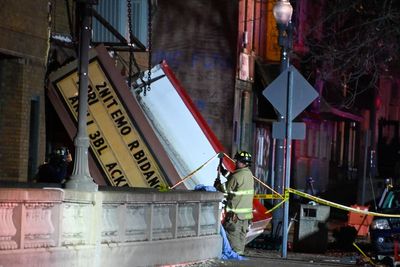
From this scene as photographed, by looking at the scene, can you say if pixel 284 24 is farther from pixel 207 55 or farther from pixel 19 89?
pixel 207 55

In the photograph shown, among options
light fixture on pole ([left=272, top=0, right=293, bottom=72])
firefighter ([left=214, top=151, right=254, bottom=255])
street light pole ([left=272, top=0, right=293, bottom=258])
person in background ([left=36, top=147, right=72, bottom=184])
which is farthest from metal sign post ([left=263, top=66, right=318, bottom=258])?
person in background ([left=36, top=147, right=72, bottom=184])

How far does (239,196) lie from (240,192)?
0.08 m

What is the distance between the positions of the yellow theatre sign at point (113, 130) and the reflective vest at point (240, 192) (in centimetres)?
260

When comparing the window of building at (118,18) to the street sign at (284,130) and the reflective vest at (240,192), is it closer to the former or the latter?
the street sign at (284,130)

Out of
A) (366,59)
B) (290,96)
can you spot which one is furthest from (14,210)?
(366,59)

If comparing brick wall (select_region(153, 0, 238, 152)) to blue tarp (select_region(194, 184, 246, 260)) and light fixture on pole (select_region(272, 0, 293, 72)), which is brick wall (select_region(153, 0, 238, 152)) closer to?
light fixture on pole (select_region(272, 0, 293, 72))

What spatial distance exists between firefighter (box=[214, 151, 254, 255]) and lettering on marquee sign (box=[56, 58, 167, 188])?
2475 millimetres

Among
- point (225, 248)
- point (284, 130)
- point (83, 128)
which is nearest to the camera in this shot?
point (83, 128)

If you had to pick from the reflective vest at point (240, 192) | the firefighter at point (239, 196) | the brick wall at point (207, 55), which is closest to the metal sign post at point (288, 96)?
the firefighter at point (239, 196)

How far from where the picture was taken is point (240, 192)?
13.3 meters

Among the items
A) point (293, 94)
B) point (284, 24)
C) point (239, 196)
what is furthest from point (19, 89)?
point (284, 24)

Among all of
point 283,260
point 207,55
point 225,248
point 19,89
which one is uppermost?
point 207,55

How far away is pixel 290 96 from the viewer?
14562 millimetres

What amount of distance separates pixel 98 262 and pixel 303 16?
19.4 meters
